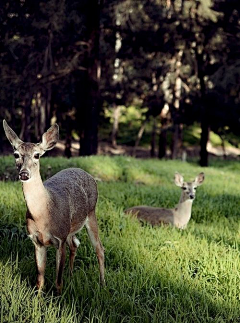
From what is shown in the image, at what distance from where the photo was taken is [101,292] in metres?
5.22

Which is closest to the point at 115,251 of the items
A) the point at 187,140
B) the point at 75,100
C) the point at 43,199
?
the point at 43,199

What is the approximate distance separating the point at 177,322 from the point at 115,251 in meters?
2.04

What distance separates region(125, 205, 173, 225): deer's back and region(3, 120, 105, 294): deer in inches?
128

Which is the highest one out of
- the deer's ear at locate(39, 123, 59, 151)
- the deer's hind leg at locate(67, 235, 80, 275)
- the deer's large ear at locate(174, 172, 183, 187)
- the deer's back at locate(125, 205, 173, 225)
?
the deer's ear at locate(39, 123, 59, 151)

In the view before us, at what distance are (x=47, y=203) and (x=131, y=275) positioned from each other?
161 cm

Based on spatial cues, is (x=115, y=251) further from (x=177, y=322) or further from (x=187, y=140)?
(x=187, y=140)

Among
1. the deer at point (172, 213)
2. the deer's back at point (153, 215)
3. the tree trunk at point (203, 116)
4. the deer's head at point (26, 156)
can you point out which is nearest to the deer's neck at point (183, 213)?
the deer at point (172, 213)

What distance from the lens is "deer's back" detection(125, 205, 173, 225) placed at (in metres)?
8.72

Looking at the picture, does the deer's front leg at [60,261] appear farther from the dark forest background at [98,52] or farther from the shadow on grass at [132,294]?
the dark forest background at [98,52]

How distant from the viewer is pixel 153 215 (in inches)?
347

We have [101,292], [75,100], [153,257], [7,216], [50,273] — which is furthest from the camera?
[75,100]

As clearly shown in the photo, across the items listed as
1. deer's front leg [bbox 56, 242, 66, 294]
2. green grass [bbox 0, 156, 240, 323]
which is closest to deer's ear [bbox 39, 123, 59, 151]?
deer's front leg [bbox 56, 242, 66, 294]

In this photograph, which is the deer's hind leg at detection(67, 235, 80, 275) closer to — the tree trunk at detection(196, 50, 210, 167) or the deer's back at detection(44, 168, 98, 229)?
the deer's back at detection(44, 168, 98, 229)

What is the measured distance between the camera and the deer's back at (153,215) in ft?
28.6
